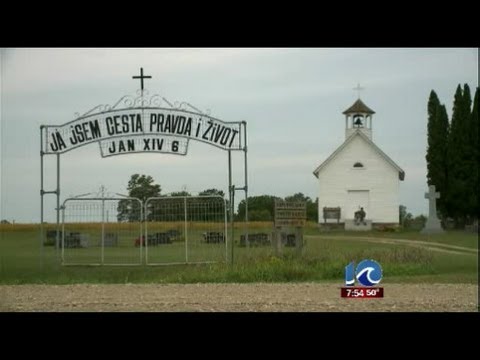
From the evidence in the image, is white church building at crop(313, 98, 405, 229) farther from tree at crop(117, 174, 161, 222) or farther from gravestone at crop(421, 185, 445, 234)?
tree at crop(117, 174, 161, 222)

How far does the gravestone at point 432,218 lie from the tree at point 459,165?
170 centimetres

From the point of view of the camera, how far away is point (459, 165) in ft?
98.9

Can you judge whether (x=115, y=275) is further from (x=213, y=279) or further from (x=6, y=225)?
(x=6, y=225)

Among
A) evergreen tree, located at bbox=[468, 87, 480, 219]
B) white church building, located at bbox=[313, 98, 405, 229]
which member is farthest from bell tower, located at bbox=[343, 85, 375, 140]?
evergreen tree, located at bbox=[468, 87, 480, 219]

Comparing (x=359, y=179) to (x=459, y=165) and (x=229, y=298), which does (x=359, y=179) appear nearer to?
(x=459, y=165)

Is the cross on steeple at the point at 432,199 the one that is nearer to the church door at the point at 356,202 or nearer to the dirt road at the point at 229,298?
the church door at the point at 356,202

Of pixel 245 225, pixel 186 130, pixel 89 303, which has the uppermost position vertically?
pixel 186 130

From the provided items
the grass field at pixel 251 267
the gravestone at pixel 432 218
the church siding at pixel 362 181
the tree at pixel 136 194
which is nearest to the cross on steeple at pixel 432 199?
the gravestone at pixel 432 218

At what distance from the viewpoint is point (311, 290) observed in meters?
11.9

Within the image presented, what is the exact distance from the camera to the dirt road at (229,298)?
9.94m

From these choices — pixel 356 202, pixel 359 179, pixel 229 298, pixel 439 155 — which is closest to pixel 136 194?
pixel 229 298

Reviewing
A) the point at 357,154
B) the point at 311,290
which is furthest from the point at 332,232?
the point at 311,290

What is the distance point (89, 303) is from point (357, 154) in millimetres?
13573

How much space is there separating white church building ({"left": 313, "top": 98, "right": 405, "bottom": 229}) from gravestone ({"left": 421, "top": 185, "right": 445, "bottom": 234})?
3633 millimetres
